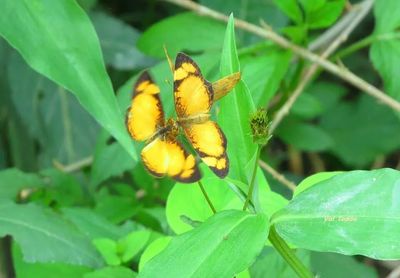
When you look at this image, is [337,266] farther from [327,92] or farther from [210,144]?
[210,144]

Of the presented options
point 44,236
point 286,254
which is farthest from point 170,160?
point 44,236

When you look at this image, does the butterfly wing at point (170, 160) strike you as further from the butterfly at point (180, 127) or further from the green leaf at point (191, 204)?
the green leaf at point (191, 204)

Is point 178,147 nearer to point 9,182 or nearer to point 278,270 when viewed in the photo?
point 278,270

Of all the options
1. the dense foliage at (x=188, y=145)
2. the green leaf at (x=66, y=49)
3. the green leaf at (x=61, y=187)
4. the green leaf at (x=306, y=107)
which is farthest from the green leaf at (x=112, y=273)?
the green leaf at (x=306, y=107)

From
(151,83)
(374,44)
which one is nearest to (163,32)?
(374,44)

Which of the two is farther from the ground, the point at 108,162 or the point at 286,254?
the point at 286,254
